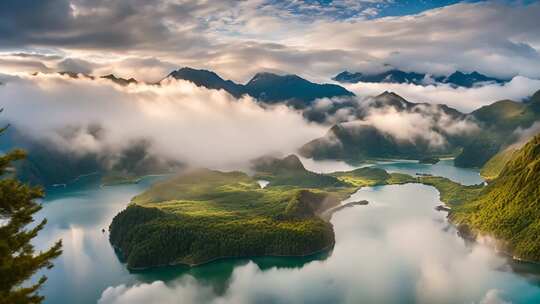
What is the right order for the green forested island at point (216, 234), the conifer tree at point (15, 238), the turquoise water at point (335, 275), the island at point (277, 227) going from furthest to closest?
the green forested island at point (216, 234) → the island at point (277, 227) → the turquoise water at point (335, 275) → the conifer tree at point (15, 238)

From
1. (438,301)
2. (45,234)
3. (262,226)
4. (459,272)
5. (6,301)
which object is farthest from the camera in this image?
(45,234)

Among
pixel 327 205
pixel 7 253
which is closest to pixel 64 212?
pixel 327 205

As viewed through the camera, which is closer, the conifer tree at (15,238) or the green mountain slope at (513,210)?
the conifer tree at (15,238)

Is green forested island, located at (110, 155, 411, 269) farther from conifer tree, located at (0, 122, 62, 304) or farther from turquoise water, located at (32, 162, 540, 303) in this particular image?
conifer tree, located at (0, 122, 62, 304)

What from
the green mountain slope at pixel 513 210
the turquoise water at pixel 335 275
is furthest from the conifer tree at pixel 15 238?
the green mountain slope at pixel 513 210

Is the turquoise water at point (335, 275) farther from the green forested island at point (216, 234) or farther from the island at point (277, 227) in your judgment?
the island at point (277, 227)

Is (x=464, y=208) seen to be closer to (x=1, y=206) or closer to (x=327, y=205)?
(x=327, y=205)

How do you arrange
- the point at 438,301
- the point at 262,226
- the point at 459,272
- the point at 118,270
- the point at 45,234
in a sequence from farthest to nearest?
1. the point at 45,234
2. the point at 262,226
3. the point at 118,270
4. the point at 459,272
5. the point at 438,301

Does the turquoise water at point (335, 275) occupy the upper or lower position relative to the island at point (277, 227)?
lower

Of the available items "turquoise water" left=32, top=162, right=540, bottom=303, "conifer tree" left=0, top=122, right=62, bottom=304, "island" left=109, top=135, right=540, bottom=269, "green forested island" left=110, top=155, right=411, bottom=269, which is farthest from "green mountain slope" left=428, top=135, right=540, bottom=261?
"conifer tree" left=0, top=122, right=62, bottom=304
